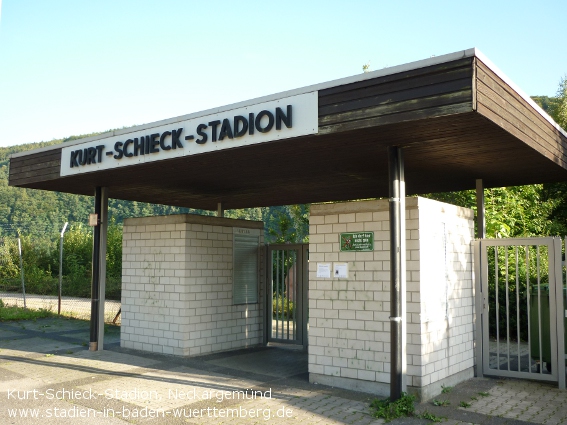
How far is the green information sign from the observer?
24.6ft

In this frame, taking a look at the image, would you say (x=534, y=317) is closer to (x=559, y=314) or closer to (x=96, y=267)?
(x=559, y=314)

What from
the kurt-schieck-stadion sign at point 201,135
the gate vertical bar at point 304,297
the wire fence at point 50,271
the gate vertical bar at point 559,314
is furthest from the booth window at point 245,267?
the wire fence at point 50,271

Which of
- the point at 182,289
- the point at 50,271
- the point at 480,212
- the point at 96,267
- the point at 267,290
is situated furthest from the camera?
the point at 50,271

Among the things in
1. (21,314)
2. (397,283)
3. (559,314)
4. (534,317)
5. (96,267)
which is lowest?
(21,314)

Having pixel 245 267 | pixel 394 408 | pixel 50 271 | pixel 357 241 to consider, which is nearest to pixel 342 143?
pixel 357 241

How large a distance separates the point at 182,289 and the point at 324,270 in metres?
3.35

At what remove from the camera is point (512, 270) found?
12.8 meters

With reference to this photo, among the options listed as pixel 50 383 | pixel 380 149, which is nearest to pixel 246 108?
pixel 380 149

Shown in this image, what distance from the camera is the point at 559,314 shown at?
781 centimetres

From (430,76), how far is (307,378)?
15.6 ft

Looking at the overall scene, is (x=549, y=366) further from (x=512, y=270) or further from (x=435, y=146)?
(x=512, y=270)

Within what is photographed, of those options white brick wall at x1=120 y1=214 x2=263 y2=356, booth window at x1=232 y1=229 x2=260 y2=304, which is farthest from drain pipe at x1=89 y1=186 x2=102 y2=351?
booth window at x1=232 y1=229 x2=260 y2=304

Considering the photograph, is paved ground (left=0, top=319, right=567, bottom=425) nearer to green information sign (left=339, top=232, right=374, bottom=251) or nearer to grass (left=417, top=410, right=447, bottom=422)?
grass (left=417, top=410, right=447, bottom=422)

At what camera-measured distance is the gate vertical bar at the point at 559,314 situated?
25.1 ft
